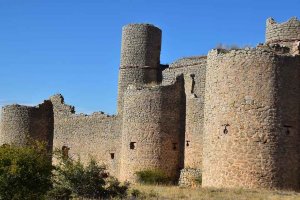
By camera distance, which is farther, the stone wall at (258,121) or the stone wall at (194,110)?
the stone wall at (194,110)

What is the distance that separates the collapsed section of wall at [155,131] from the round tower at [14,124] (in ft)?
31.9

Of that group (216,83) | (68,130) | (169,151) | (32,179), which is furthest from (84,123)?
(32,179)

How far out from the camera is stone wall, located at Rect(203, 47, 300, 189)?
18984 millimetres

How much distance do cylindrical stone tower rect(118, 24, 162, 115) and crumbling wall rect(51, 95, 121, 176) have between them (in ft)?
3.97

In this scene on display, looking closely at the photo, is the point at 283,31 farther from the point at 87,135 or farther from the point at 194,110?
the point at 87,135

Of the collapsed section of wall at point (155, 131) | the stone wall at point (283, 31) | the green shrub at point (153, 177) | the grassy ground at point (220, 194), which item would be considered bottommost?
the grassy ground at point (220, 194)

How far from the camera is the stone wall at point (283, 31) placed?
2150 cm

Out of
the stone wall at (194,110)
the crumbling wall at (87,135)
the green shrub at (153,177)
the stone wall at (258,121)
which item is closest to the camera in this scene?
the stone wall at (258,121)

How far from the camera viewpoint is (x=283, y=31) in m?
21.8

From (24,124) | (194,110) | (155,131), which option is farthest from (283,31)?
(24,124)

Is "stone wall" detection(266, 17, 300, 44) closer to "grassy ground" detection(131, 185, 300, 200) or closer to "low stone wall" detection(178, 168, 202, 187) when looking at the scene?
"low stone wall" detection(178, 168, 202, 187)

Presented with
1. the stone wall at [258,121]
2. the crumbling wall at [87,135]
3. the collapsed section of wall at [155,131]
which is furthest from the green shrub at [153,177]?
the stone wall at [258,121]

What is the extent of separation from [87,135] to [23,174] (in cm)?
1449

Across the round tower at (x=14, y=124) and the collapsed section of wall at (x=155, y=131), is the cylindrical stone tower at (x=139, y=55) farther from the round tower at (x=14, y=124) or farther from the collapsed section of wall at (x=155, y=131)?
the round tower at (x=14, y=124)
